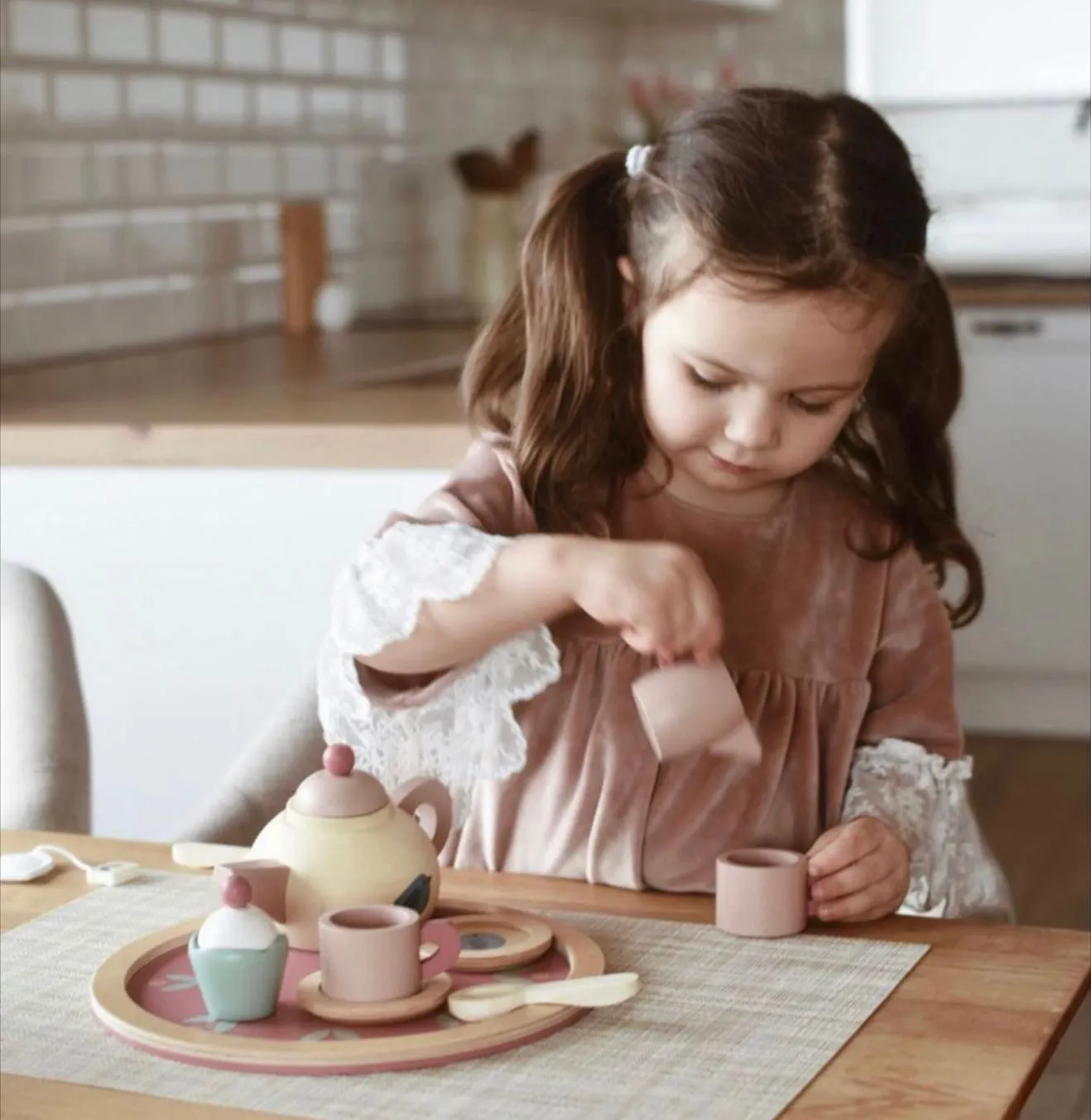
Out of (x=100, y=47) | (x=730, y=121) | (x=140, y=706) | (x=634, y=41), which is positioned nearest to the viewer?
(x=730, y=121)

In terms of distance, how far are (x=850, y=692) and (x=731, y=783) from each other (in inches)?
4.3

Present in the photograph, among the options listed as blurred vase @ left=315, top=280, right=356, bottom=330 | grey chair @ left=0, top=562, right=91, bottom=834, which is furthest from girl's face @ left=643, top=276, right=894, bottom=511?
blurred vase @ left=315, top=280, right=356, bottom=330

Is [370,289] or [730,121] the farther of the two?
[370,289]

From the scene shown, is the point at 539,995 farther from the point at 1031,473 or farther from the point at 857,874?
the point at 1031,473

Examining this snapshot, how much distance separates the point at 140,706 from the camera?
2.34 m

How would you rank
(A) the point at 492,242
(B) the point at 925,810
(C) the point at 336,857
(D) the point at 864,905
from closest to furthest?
(C) the point at 336,857 < (D) the point at 864,905 < (B) the point at 925,810 < (A) the point at 492,242

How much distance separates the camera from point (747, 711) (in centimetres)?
143

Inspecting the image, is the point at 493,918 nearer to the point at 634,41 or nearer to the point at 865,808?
the point at 865,808

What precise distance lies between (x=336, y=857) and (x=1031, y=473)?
3.05 m

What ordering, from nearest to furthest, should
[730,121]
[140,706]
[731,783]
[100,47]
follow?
[730,121]
[731,783]
[140,706]
[100,47]

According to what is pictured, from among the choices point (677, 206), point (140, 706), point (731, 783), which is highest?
point (677, 206)

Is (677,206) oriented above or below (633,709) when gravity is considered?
above

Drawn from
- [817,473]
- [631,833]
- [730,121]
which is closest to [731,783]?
[631,833]

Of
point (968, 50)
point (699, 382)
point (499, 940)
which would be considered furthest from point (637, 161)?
Result: point (968, 50)
